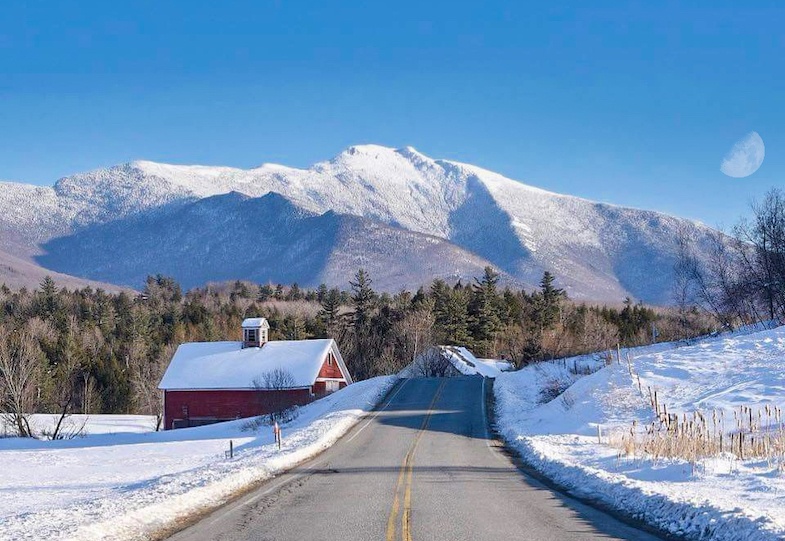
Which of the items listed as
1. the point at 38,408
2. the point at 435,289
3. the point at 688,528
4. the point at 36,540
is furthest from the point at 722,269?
the point at 38,408

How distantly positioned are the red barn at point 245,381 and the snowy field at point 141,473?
1057 cm

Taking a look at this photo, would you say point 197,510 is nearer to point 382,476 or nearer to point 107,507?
point 107,507

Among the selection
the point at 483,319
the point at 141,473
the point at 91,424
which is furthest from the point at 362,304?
the point at 141,473

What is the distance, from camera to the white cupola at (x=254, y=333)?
71250 millimetres

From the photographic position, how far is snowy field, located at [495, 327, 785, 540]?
1174 cm

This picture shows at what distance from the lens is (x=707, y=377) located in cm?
2986

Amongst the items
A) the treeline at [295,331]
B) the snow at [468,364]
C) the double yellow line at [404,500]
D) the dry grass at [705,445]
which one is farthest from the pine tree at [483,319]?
the dry grass at [705,445]

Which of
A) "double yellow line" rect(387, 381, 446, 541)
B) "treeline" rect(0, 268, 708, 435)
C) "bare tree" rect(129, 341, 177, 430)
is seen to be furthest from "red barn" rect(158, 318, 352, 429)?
"double yellow line" rect(387, 381, 446, 541)

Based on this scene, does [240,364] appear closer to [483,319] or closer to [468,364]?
[468,364]

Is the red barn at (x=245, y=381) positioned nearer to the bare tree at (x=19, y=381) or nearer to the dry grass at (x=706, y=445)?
the bare tree at (x=19, y=381)

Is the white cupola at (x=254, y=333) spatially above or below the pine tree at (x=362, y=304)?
below

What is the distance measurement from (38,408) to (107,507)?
258 feet

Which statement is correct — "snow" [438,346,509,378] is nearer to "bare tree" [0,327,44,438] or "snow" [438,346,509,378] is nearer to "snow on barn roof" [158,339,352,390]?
"snow on barn roof" [158,339,352,390]

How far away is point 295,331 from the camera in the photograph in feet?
320
